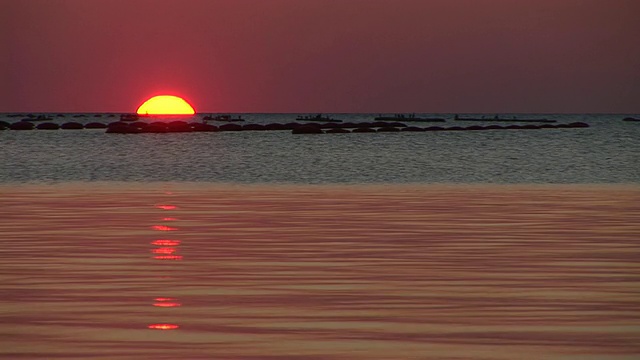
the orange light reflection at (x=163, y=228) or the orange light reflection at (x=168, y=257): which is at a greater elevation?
the orange light reflection at (x=168, y=257)

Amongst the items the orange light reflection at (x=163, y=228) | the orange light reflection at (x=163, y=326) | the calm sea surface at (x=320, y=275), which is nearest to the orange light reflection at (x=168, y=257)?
the calm sea surface at (x=320, y=275)

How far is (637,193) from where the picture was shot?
42.7 m

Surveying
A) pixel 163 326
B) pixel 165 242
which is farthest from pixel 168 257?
pixel 163 326

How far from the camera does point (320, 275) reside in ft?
58.6

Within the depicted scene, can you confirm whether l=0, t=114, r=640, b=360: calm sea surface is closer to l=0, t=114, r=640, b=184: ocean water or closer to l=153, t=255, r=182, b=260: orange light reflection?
l=153, t=255, r=182, b=260: orange light reflection

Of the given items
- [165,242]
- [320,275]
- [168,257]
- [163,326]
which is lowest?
[165,242]

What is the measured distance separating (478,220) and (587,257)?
8305mm

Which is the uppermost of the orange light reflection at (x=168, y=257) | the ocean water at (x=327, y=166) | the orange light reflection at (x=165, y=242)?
the orange light reflection at (x=168, y=257)

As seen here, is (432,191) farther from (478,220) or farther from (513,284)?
(513,284)

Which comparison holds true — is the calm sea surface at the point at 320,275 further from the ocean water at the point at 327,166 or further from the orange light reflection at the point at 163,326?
the ocean water at the point at 327,166

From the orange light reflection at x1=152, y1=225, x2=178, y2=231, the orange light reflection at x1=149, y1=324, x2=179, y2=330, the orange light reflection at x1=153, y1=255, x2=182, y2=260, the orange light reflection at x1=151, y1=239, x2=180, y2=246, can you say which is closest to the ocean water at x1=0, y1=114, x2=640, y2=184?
the orange light reflection at x1=152, y1=225, x2=178, y2=231

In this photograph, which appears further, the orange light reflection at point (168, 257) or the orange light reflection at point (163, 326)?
the orange light reflection at point (168, 257)

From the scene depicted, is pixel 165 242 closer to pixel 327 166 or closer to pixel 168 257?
pixel 168 257

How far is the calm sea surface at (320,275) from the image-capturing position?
12406mm
